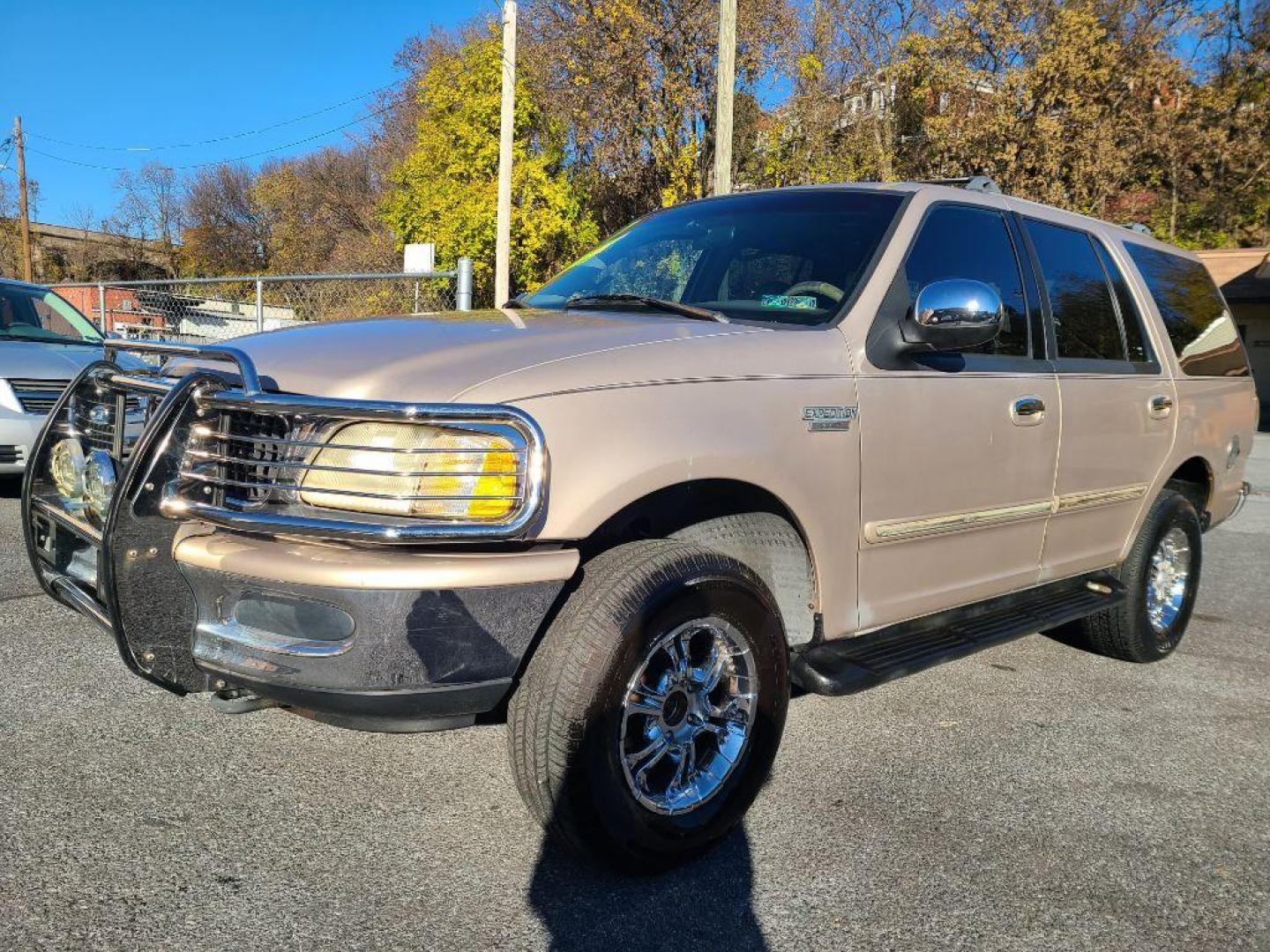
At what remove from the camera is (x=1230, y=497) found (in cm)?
525

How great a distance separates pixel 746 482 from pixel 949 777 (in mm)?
1333

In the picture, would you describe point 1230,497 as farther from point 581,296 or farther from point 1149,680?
point 581,296

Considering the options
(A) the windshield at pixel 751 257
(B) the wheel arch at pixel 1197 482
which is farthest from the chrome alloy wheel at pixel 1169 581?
(A) the windshield at pixel 751 257

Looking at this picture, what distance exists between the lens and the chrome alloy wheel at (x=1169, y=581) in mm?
4707

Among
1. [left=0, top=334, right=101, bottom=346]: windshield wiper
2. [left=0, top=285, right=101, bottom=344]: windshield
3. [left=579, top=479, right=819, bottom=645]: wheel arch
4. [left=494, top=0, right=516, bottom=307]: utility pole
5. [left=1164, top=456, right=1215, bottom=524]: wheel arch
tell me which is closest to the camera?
[left=579, top=479, right=819, bottom=645]: wheel arch

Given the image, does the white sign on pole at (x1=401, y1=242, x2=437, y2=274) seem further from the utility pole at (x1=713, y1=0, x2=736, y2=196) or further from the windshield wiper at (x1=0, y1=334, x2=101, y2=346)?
the utility pole at (x1=713, y1=0, x2=736, y2=196)

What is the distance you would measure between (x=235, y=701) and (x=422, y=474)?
0.84 meters

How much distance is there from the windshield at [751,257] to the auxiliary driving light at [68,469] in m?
1.62

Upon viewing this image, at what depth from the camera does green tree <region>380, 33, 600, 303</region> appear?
24031mm

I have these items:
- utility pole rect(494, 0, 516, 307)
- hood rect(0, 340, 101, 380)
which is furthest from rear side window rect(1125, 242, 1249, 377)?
utility pole rect(494, 0, 516, 307)

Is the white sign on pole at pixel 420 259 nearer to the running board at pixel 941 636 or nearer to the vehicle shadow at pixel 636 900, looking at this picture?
the running board at pixel 941 636

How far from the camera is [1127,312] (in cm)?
436

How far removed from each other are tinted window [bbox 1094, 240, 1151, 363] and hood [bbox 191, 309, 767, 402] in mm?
2299

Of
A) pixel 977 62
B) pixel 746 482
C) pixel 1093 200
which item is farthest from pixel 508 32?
pixel 746 482
